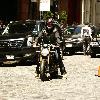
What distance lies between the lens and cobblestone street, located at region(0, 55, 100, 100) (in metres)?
11.7

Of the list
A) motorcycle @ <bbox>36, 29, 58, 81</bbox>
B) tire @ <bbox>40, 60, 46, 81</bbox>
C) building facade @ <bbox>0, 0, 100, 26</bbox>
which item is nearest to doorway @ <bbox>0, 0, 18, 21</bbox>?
building facade @ <bbox>0, 0, 100, 26</bbox>

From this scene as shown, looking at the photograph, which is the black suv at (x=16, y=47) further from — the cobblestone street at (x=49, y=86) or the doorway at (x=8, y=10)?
the doorway at (x=8, y=10)

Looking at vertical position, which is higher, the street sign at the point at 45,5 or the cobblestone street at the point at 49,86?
the street sign at the point at 45,5

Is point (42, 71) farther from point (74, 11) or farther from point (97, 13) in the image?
point (97, 13)

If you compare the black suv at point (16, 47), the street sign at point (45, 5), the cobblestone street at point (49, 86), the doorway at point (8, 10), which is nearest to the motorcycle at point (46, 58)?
the cobblestone street at point (49, 86)

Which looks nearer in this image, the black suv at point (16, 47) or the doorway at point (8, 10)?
the black suv at point (16, 47)

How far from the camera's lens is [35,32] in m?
21.3

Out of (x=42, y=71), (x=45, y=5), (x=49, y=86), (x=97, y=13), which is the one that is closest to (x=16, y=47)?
(x=42, y=71)

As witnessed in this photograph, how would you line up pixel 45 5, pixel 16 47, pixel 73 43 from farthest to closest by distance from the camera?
pixel 73 43, pixel 45 5, pixel 16 47

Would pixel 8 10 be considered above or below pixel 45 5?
below

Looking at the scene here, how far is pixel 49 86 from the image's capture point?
13.6m

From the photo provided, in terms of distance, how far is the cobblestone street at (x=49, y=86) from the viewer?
38.4ft

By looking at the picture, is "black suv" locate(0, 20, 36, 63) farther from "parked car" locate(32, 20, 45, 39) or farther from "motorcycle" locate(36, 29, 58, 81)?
"motorcycle" locate(36, 29, 58, 81)

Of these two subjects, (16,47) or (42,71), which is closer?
(42,71)
